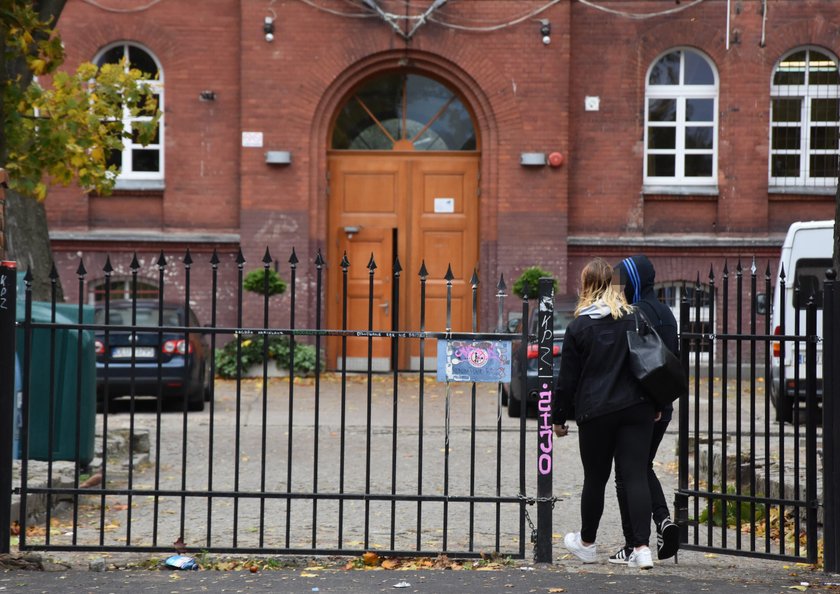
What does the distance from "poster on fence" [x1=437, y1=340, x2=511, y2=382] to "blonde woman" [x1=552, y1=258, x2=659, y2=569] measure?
14.7 inches

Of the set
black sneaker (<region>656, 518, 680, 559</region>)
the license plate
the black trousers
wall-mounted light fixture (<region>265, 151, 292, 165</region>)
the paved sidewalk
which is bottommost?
the paved sidewalk

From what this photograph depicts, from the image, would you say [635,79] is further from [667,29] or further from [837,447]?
[837,447]

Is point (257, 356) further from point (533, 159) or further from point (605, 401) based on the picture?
point (605, 401)

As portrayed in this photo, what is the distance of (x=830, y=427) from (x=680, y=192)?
590 inches

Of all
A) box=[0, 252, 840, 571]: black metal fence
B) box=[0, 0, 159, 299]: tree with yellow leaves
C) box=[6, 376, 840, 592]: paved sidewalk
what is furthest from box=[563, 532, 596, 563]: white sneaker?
box=[0, 0, 159, 299]: tree with yellow leaves

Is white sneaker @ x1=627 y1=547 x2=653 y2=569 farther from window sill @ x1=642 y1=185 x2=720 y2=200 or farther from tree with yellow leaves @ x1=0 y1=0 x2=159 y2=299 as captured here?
window sill @ x1=642 y1=185 x2=720 y2=200

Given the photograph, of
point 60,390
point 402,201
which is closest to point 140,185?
point 402,201

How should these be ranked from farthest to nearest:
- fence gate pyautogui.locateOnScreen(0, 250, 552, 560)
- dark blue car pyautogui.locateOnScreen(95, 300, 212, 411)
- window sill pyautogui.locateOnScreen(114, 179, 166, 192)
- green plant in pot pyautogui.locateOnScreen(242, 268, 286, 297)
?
window sill pyautogui.locateOnScreen(114, 179, 166, 192)
green plant in pot pyautogui.locateOnScreen(242, 268, 286, 297)
dark blue car pyautogui.locateOnScreen(95, 300, 212, 411)
fence gate pyautogui.locateOnScreen(0, 250, 552, 560)

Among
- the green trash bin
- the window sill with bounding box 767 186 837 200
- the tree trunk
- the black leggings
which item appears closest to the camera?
the black leggings

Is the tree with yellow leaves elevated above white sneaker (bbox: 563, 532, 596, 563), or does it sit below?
above

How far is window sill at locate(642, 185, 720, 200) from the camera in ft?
70.6

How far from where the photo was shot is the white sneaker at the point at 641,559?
22.6 feet

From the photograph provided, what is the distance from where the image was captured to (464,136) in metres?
21.9

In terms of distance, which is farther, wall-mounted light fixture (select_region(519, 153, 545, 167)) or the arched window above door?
the arched window above door
